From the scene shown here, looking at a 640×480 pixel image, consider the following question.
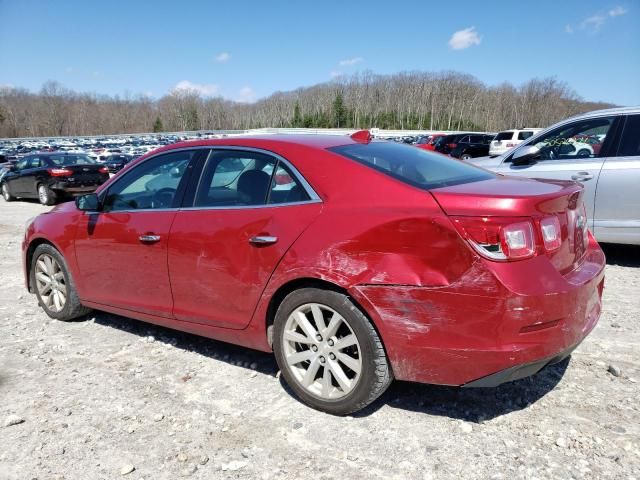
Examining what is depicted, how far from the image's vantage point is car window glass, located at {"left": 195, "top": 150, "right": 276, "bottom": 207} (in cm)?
329

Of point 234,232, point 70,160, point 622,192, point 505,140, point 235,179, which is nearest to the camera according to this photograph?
point 234,232

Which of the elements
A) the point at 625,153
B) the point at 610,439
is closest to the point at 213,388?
the point at 610,439

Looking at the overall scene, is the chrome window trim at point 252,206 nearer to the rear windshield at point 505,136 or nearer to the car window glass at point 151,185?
the car window glass at point 151,185

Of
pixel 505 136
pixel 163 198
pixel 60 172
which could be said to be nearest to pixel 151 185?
pixel 163 198

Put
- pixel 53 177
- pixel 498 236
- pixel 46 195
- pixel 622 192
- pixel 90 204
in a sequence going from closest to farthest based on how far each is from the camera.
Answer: pixel 498 236, pixel 90 204, pixel 622 192, pixel 53 177, pixel 46 195

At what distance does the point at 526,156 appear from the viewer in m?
6.15

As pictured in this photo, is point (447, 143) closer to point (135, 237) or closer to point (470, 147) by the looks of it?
point (470, 147)

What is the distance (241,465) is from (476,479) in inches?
44.0

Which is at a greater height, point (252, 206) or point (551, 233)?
point (252, 206)

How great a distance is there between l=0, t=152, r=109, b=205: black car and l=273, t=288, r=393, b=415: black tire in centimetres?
1446

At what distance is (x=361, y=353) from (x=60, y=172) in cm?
1495

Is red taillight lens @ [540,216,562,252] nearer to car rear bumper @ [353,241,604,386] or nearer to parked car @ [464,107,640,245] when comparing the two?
car rear bumper @ [353,241,604,386]

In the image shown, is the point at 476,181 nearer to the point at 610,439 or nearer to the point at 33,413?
Result: the point at 610,439

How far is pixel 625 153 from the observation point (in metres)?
5.80
